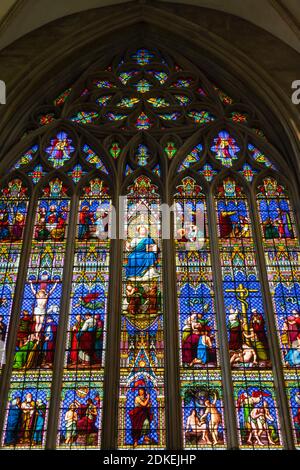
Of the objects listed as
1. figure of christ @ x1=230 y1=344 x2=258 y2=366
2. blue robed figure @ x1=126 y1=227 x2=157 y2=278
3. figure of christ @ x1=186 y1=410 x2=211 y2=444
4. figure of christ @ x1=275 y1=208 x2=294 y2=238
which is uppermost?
figure of christ @ x1=275 y1=208 x2=294 y2=238

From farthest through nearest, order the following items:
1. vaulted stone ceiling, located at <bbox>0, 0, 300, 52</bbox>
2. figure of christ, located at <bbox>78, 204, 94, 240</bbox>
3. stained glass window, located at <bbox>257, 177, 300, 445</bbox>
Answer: vaulted stone ceiling, located at <bbox>0, 0, 300, 52</bbox>
figure of christ, located at <bbox>78, 204, 94, 240</bbox>
stained glass window, located at <bbox>257, 177, 300, 445</bbox>

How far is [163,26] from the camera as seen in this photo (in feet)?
45.0

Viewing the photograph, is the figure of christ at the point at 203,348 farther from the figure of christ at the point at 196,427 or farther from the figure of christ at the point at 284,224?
the figure of christ at the point at 284,224

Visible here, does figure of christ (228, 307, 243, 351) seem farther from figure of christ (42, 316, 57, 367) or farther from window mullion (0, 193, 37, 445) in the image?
window mullion (0, 193, 37, 445)

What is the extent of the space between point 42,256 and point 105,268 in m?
1.02

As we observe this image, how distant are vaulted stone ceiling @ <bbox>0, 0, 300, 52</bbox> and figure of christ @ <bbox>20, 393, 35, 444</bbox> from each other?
6.56 m

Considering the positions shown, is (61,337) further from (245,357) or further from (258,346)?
(258,346)

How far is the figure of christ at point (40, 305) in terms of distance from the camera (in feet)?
33.2

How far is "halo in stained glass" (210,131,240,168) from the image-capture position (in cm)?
1234

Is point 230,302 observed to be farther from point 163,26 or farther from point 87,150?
point 163,26

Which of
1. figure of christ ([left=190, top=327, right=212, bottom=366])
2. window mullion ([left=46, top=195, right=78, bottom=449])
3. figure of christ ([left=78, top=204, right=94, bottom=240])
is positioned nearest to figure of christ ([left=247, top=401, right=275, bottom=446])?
figure of christ ([left=190, top=327, right=212, bottom=366])

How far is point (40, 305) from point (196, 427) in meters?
2.92

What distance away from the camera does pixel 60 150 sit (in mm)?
12570
